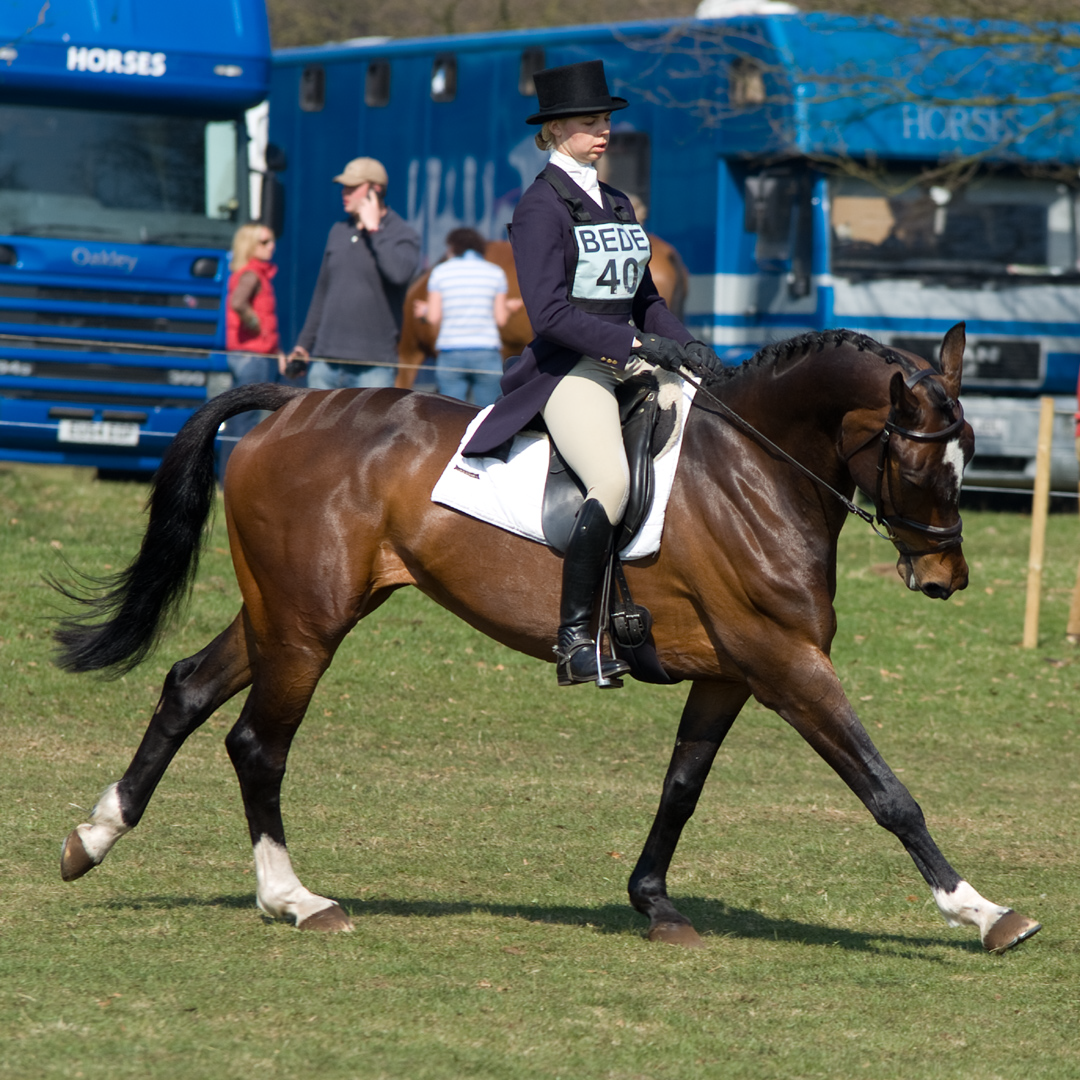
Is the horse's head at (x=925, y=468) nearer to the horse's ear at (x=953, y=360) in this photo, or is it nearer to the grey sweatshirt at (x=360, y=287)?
the horse's ear at (x=953, y=360)

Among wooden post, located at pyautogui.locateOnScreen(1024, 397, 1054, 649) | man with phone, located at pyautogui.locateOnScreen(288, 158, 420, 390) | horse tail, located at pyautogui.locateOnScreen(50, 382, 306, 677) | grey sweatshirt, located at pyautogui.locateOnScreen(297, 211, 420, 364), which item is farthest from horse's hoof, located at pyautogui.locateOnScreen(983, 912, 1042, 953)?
grey sweatshirt, located at pyautogui.locateOnScreen(297, 211, 420, 364)

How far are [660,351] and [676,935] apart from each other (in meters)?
2.00

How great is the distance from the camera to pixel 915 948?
19.9 ft

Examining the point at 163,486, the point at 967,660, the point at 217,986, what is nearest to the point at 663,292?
the point at 967,660

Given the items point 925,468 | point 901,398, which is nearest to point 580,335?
point 901,398

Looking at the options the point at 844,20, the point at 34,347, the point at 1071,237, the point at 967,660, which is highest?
the point at 844,20

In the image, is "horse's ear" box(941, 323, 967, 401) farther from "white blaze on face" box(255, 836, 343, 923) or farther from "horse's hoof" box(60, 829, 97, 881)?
"horse's hoof" box(60, 829, 97, 881)

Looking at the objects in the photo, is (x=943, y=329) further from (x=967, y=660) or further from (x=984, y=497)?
(x=967, y=660)

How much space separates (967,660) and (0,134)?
9.36 meters

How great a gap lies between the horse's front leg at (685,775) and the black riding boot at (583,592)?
19.9 inches

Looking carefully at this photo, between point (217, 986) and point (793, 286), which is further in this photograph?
point (793, 286)

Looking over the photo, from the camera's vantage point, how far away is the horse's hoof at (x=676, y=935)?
6.05 metres

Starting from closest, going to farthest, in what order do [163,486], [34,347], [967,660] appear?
[163,486] < [967,660] < [34,347]

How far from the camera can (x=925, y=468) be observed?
5645 millimetres
